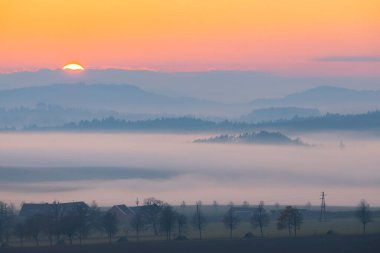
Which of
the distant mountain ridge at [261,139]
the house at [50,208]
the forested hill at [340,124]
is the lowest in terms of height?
the house at [50,208]

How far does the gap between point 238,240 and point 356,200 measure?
902 inches

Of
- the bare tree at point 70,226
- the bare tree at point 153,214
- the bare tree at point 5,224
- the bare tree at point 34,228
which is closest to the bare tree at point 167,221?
the bare tree at point 153,214

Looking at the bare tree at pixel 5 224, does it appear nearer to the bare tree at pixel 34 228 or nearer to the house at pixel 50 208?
the bare tree at pixel 34 228

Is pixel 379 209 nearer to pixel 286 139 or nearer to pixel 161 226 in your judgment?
pixel 161 226

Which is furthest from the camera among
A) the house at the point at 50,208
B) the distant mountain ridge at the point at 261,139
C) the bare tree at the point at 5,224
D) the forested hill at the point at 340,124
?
the forested hill at the point at 340,124

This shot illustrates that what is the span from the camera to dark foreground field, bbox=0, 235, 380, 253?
31.7 meters

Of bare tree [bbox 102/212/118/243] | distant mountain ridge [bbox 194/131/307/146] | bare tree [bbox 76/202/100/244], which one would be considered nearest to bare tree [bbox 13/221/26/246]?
bare tree [bbox 76/202/100/244]

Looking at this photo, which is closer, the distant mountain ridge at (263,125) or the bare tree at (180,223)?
the bare tree at (180,223)

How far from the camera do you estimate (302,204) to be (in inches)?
2216

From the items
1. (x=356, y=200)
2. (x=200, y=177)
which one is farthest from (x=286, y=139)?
(x=356, y=200)

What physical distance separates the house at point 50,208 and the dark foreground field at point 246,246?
30.0 ft

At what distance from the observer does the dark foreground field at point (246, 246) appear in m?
31.7

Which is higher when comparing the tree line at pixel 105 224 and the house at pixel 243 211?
the house at pixel 243 211

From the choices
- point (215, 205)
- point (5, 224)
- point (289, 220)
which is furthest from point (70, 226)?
point (215, 205)
